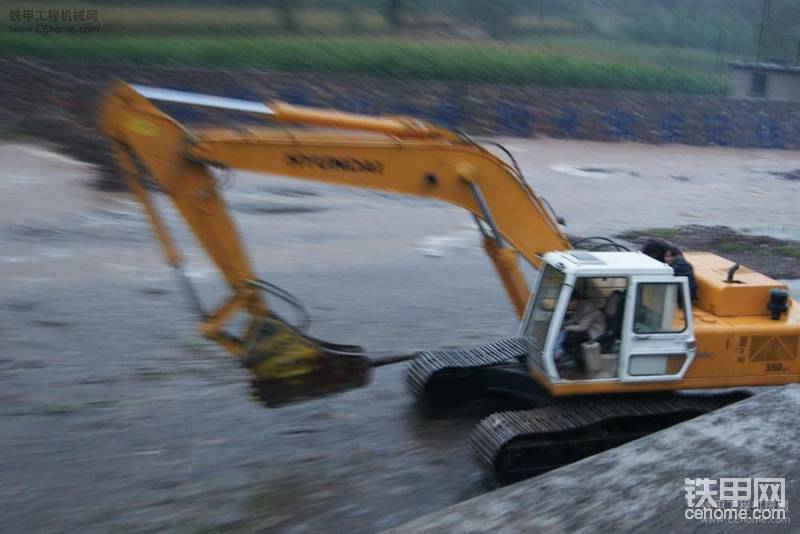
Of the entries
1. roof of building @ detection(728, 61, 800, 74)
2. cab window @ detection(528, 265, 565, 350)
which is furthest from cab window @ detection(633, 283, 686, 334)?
roof of building @ detection(728, 61, 800, 74)

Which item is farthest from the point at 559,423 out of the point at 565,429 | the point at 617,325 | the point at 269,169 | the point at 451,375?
the point at 269,169

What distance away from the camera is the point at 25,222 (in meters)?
16.4

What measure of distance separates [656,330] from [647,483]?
2.23m

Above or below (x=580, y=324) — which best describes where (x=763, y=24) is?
above

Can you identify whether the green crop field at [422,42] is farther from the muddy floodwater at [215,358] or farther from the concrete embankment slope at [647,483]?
A: the concrete embankment slope at [647,483]

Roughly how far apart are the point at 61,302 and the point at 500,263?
21.1ft

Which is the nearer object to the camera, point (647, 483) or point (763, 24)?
point (647, 483)

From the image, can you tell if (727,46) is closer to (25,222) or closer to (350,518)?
(25,222)

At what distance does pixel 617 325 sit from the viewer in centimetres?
760

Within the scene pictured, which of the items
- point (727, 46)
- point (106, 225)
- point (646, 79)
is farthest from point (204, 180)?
point (727, 46)

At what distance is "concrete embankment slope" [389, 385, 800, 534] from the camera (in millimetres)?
5133

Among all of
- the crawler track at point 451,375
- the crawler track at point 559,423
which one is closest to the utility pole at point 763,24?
the crawler track at point 451,375

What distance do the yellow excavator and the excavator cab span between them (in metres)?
0.01

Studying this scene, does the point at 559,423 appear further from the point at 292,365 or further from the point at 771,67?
the point at 771,67
